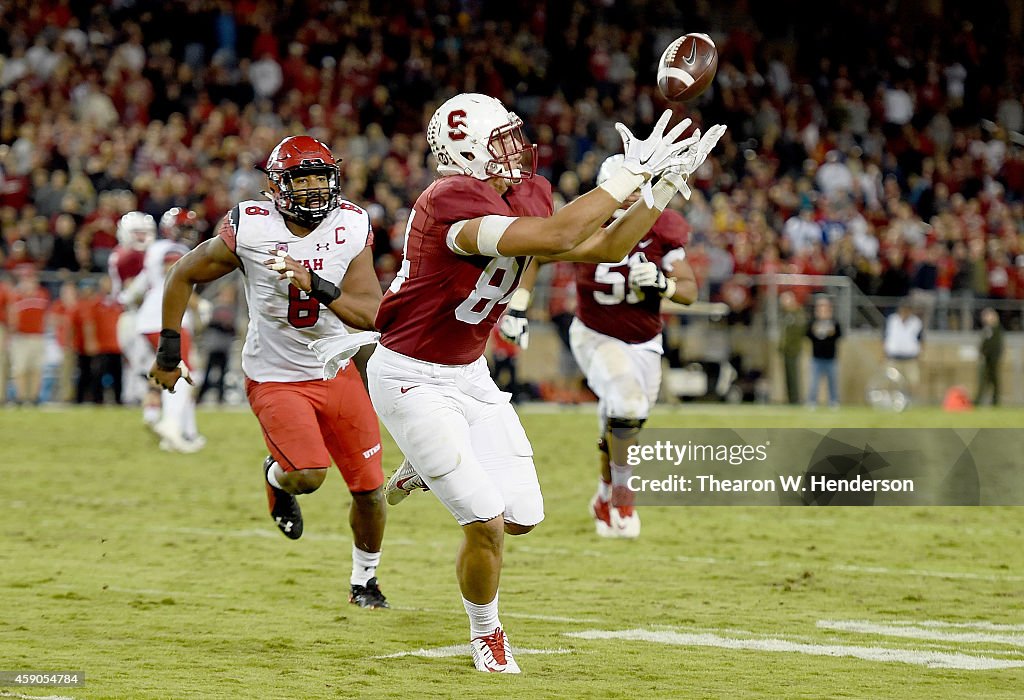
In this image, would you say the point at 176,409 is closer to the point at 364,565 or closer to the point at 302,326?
the point at 302,326

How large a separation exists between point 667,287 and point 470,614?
394 centimetres

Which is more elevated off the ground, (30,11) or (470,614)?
(30,11)

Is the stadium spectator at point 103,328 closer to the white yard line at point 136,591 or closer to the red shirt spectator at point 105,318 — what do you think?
the red shirt spectator at point 105,318

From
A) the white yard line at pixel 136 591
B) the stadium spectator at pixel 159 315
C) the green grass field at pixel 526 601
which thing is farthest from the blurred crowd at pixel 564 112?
the white yard line at pixel 136 591

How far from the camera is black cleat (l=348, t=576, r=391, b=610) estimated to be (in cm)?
654

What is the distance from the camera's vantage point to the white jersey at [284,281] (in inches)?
260

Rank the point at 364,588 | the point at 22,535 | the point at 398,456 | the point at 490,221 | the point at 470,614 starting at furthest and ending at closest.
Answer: the point at 398,456 < the point at 22,535 < the point at 364,588 < the point at 470,614 < the point at 490,221

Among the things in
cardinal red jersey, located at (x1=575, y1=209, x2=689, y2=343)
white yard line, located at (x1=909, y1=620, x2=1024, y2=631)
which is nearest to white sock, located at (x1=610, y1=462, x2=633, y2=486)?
cardinal red jersey, located at (x1=575, y1=209, x2=689, y2=343)

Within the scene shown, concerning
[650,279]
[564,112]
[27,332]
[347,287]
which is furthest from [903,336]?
[347,287]

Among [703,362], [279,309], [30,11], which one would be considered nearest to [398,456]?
[279,309]

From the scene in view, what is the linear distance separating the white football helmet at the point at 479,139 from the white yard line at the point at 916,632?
238 cm

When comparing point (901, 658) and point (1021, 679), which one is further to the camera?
point (901, 658)

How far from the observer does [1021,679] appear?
198 inches

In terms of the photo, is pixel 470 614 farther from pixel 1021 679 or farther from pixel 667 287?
pixel 667 287
